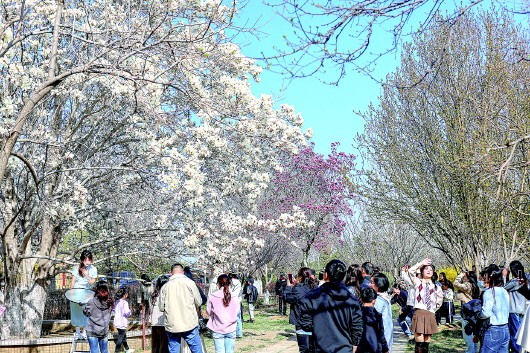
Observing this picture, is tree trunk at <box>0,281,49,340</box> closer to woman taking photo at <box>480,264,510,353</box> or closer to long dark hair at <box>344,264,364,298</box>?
long dark hair at <box>344,264,364,298</box>

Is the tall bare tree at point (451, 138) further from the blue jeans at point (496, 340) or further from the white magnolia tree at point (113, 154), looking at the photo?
the blue jeans at point (496, 340)

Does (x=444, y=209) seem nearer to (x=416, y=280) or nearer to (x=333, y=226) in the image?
(x=416, y=280)

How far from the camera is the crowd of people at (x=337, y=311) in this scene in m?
6.79

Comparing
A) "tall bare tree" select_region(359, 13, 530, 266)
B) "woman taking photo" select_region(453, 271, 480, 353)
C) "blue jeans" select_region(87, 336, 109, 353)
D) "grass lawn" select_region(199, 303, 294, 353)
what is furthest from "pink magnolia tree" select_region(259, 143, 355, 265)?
"blue jeans" select_region(87, 336, 109, 353)

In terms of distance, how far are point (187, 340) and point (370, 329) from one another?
3.07 m

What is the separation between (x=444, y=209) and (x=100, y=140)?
1004 centimetres

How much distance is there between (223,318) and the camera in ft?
35.6

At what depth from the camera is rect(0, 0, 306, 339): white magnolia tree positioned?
43.1 ft

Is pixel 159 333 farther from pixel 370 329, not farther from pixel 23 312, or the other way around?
pixel 23 312

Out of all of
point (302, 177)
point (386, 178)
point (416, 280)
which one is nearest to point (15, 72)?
point (416, 280)

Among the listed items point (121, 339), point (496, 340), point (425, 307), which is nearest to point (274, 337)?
point (121, 339)

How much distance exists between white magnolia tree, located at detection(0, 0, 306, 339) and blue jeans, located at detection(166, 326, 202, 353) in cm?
348

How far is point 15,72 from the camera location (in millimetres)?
12430

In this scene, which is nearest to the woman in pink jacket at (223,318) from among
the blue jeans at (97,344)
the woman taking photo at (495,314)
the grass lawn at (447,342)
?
the blue jeans at (97,344)
